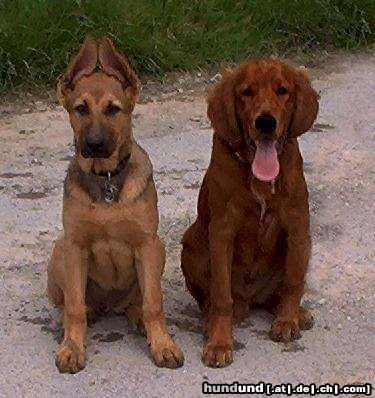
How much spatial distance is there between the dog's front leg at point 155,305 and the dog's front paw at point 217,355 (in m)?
0.11

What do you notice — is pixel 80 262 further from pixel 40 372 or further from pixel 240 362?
pixel 240 362

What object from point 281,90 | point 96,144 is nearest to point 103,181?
point 96,144

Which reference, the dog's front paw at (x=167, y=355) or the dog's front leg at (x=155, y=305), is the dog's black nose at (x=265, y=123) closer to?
the dog's front leg at (x=155, y=305)

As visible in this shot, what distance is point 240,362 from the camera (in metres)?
4.43

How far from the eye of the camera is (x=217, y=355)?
14.4ft

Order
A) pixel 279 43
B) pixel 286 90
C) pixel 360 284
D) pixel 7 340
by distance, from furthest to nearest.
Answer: pixel 279 43 < pixel 360 284 < pixel 7 340 < pixel 286 90

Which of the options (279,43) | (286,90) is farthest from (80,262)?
(279,43)

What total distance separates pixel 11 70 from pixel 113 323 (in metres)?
4.06

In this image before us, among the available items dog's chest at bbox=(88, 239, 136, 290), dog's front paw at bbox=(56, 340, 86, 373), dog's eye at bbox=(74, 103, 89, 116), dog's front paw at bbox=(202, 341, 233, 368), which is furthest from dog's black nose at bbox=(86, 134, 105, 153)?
dog's front paw at bbox=(202, 341, 233, 368)

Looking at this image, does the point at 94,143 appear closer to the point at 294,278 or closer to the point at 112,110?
the point at 112,110

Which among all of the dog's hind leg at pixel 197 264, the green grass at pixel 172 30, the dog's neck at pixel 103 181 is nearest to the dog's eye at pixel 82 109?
the dog's neck at pixel 103 181

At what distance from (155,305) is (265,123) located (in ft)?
3.12

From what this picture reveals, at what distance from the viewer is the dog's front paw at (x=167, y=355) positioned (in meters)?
4.38

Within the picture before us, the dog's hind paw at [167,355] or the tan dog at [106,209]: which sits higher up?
the tan dog at [106,209]
